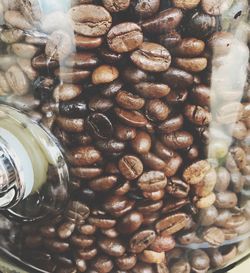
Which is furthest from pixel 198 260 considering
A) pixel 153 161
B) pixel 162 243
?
pixel 153 161

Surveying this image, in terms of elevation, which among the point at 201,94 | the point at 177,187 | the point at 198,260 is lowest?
the point at 198,260

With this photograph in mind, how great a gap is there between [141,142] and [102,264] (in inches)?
6.8

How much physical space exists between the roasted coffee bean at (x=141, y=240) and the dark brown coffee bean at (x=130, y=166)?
0.26ft

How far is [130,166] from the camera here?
0.51m

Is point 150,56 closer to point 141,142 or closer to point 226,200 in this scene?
point 141,142

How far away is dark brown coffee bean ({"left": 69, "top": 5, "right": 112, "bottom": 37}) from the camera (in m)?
0.46

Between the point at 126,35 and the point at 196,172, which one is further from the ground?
the point at 126,35

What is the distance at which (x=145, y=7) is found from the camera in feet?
1.51

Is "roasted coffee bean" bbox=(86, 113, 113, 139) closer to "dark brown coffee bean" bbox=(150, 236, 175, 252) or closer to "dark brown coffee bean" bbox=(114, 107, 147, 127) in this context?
"dark brown coffee bean" bbox=(114, 107, 147, 127)

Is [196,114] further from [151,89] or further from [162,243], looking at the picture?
[162,243]

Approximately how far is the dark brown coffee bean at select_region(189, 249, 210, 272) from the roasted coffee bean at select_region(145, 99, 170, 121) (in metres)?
0.21

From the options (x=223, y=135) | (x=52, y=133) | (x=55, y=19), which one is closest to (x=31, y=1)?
(x=55, y=19)

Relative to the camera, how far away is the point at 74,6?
0.47 m

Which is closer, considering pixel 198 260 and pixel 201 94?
pixel 201 94
